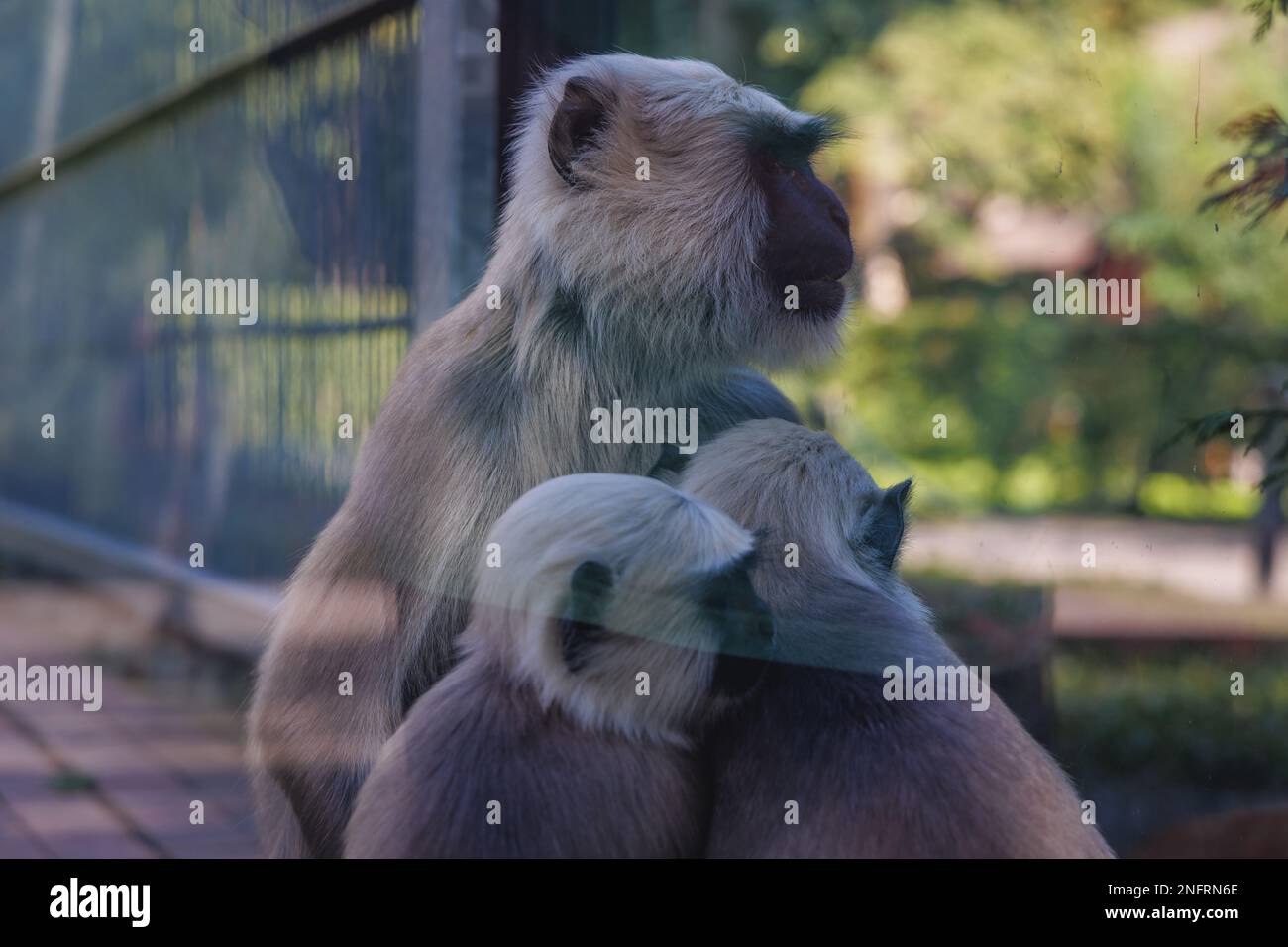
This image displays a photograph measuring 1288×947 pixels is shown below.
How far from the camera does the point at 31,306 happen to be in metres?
9.48

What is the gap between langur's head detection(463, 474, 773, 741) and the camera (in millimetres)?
1879

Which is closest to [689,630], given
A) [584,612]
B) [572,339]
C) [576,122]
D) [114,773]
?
[584,612]

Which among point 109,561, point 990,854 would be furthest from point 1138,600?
point 109,561

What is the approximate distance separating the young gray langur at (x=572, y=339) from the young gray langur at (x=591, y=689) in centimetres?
39

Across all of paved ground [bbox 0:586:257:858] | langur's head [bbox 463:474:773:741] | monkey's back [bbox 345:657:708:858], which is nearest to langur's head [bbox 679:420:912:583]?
langur's head [bbox 463:474:773:741]

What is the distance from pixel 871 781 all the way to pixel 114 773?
363 cm

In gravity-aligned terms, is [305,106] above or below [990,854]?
above

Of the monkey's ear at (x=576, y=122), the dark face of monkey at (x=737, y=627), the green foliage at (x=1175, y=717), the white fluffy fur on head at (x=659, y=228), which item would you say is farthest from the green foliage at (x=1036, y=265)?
the dark face of monkey at (x=737, y=627)

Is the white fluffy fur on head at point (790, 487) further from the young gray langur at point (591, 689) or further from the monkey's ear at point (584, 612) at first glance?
the monkey's ear at point (584, 612)

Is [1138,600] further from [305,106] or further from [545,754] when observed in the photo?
[545,754]

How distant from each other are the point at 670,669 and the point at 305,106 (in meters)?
2.98

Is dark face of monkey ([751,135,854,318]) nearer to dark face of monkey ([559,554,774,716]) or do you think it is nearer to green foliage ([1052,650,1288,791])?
dark face of monkey ([559,554,774,716])

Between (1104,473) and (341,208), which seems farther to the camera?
(1104,473)

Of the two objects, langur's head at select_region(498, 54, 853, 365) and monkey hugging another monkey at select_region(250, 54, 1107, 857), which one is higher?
langur's head at select_region(498, 54, 853, 365)
